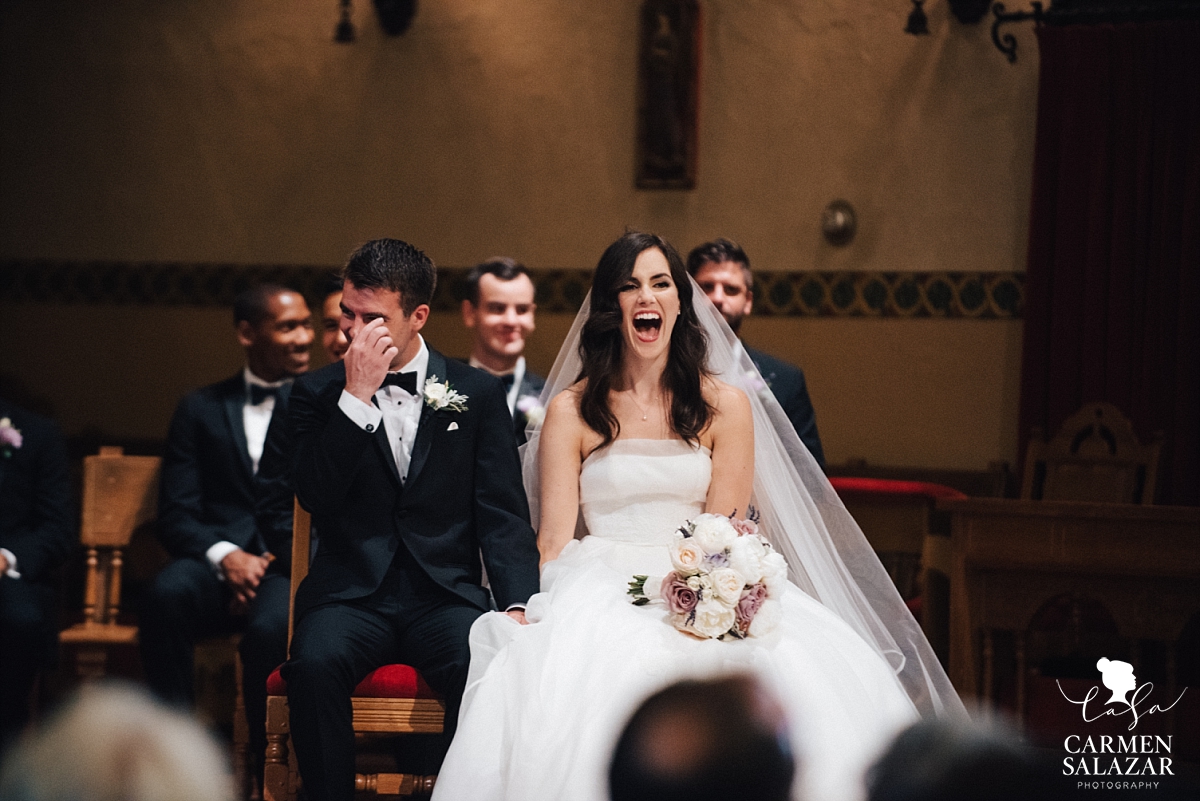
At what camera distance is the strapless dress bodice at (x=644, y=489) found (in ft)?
11.7

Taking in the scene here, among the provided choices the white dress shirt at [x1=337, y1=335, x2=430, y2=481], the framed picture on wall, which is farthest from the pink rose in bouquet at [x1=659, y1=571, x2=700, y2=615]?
the framed picture on wall

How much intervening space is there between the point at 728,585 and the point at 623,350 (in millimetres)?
1043

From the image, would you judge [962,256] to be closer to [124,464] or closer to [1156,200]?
[1156,200]

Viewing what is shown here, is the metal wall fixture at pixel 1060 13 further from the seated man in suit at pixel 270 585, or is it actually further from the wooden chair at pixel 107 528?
→ the wooden chair at pixel 107 528

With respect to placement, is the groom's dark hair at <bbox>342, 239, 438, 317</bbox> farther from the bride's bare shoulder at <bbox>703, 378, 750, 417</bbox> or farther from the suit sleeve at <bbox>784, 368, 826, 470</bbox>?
the suit sleeve at <bbox>784, 368, 826, 470</bbox>

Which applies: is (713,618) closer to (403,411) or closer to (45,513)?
(403,411)

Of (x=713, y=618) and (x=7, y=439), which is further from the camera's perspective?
(x=7, y=439)

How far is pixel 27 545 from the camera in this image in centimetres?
446

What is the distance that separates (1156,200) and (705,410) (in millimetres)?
3447

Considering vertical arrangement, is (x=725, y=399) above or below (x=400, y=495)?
above

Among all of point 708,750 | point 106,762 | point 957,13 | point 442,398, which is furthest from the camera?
point 957,13

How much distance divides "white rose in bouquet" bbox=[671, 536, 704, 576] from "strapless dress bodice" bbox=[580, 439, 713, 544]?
1.56 feet

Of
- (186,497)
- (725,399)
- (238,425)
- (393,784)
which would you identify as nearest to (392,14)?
(238,425)

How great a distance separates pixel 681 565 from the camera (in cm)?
305
